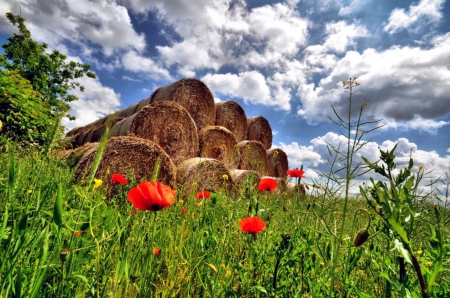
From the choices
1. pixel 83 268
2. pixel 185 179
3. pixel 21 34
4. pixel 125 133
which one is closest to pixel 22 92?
pixel 125 133

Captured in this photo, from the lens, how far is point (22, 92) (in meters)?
6.11

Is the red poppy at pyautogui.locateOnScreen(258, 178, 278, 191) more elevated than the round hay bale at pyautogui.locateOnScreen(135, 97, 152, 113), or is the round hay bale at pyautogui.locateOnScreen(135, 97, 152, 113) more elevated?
the round hay bale at pyautogui.locateOnScreen(135, 97, 152, 113)

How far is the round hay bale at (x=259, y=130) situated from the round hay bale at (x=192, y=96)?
227 centimetres

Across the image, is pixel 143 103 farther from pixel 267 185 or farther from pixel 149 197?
pixel 149 197

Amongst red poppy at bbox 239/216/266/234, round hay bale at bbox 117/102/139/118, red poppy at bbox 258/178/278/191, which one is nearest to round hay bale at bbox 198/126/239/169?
round hay bale at bbox 117/102/139/118

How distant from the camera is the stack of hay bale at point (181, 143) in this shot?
4.44 meters

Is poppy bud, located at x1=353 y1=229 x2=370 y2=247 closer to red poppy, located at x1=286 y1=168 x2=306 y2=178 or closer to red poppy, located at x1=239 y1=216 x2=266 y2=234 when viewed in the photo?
red poppy, located at x1=239 y1=216 x2=266 y2=234

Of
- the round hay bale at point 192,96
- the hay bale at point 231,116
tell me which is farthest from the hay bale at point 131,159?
the hay bale at point 231,116

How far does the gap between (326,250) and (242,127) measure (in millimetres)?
7578

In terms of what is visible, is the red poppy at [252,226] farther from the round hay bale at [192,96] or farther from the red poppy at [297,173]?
the round hay bale at [192,96]

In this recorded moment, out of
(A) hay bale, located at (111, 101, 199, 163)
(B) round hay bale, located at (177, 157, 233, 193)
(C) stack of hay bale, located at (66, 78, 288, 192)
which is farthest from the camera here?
(A) hay bale, located at (111, 101, 199, 163)

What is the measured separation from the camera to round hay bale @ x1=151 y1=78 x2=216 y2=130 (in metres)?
6.80

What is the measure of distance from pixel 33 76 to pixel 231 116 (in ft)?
43.0

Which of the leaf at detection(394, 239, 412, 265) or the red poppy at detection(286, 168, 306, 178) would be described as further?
the red poppy at detection(286, 168, 306, 178)
